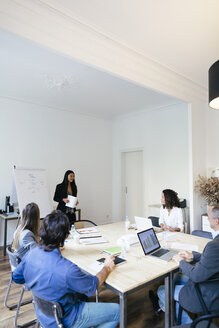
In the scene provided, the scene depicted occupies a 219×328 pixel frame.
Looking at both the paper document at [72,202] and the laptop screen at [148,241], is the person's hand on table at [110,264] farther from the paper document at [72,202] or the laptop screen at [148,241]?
the paper document at [72,202]

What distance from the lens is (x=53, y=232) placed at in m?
1.55

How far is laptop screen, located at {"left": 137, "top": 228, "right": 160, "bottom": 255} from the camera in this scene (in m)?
2.07

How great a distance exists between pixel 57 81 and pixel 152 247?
122 inches

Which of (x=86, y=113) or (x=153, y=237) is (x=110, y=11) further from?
(x=86, y=113)

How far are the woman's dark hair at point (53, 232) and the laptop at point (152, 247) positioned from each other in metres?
0.77

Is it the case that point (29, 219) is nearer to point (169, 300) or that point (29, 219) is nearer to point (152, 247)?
point (152, 247)

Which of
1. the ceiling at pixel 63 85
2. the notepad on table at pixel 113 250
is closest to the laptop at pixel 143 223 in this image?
the notepad on table at pixel 113 250

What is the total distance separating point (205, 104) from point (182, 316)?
12.2 feet

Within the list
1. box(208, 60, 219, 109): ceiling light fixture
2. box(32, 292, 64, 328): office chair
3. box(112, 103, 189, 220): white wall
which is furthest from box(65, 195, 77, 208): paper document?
box(208, 60, 219, 109): ceiling light fixture

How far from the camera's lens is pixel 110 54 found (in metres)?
2.72

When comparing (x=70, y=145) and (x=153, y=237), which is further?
(x=70, y=145)

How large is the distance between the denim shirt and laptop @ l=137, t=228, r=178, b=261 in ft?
2.27

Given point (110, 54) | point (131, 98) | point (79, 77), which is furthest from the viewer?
point (131, 98)

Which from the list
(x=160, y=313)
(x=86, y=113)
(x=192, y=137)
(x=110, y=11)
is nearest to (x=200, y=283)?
(x=160, y=313)
